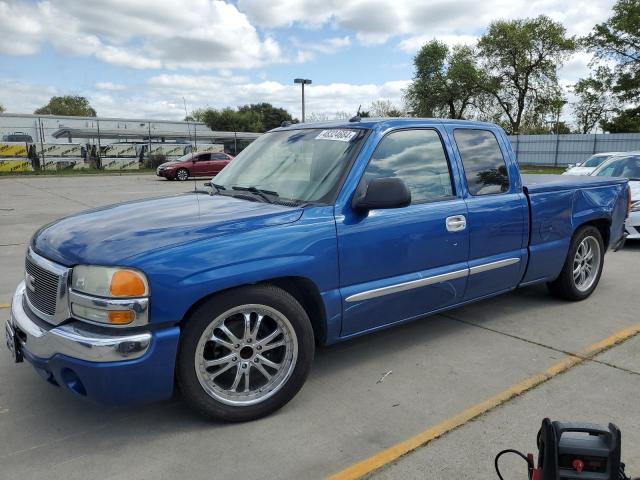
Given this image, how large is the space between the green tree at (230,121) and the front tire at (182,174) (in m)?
42.1

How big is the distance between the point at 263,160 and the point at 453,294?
71.1 inches

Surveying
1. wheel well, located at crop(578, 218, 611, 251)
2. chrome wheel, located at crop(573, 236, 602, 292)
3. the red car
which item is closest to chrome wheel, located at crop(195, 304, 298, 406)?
chrome wheel, located at crop(573, 236, 602, 292)

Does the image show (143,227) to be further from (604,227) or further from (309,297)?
(604,227)

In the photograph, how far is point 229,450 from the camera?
273 centimetres

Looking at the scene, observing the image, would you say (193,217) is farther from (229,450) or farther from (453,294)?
(453,294)

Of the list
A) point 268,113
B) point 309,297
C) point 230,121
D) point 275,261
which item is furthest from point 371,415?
point 268,113

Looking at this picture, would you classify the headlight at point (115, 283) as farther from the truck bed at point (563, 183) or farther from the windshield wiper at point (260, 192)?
the truck bed at point (563, 183)

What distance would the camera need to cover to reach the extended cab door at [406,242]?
10.9 feet

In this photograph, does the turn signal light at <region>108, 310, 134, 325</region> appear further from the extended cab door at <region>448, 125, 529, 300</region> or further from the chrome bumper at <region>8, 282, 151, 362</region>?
the extended cab door at <region>448, 125, 529, 300</region>

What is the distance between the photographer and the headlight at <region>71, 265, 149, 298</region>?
8.41ft

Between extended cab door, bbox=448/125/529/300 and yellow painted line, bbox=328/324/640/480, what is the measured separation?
81cm

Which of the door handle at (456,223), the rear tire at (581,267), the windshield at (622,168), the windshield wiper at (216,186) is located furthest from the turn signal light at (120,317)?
the windshield at (622,168)

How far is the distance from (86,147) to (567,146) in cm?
3098

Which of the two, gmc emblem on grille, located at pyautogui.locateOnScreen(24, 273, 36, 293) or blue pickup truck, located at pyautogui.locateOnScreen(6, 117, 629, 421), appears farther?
gmc emblem on grille, located at pyautogui.locateOnScreen(24, 273, 36, 293)
